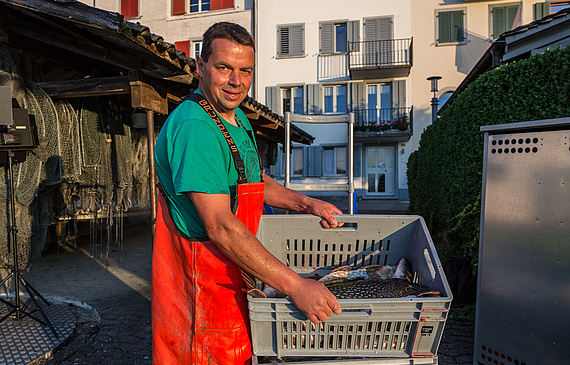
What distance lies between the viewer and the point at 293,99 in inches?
754

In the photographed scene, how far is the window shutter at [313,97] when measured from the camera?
18594 millimetres

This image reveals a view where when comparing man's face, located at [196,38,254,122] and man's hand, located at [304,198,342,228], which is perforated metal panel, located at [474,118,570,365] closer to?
man's hand, located at [304,198,342,228]

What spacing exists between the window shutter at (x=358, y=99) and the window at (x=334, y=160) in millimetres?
1833

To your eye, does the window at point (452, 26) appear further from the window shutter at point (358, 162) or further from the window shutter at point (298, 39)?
the window shutter at point (298, 39)

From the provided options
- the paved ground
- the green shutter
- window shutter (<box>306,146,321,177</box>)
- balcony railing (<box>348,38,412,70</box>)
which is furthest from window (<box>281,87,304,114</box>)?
the paved ground

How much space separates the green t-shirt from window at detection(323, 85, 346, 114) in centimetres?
1807

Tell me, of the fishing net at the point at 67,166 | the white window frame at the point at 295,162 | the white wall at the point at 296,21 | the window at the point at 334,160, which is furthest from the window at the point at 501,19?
the fishing net at the point at 67,166

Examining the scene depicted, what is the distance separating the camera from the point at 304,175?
18875 mm

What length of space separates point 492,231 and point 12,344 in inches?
154

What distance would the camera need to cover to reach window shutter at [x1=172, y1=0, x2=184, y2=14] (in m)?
18.7

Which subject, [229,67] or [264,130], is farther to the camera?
[264,130]

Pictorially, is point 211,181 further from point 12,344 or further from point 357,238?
point 12,344

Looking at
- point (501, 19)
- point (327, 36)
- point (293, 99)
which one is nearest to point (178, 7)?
point (293, 99)

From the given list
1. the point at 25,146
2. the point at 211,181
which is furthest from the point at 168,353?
the point at 25,146
